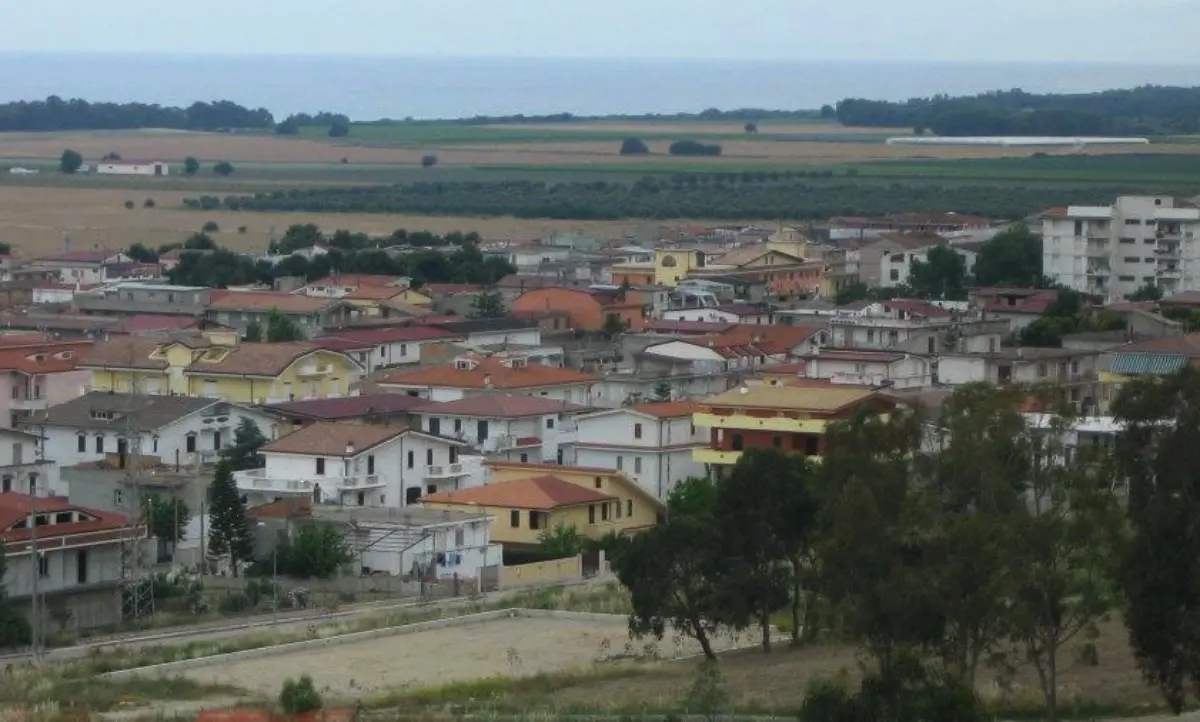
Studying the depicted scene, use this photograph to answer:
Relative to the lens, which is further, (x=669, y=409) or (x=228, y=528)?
(x=669, y=409)

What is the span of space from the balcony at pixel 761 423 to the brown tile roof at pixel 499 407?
2.71 metres

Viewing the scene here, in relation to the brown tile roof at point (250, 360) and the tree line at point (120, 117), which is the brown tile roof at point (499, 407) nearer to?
the brown tile roof at point (250, 360)

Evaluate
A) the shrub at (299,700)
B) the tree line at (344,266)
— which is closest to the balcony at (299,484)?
the shrub at (299,700)

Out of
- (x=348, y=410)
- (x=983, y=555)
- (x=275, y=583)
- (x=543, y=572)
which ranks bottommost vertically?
(x=543, y=572)

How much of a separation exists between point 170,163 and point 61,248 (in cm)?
5074

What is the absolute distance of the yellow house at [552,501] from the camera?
3350 centimetres

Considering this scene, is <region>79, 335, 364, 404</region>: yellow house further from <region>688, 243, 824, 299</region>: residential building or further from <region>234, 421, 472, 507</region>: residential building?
<region>688, 243, 824, 299</region>: residential building

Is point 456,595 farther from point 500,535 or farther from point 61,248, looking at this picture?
point 61,248

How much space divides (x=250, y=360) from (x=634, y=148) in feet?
336

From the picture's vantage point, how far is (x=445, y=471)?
117ft

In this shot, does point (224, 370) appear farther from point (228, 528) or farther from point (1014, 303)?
point (1014, 303)

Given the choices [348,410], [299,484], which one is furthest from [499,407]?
[299,484]

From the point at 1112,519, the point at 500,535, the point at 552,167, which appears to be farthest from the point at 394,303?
the point at 552,167

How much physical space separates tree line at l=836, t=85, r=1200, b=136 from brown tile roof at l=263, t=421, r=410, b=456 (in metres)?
120
